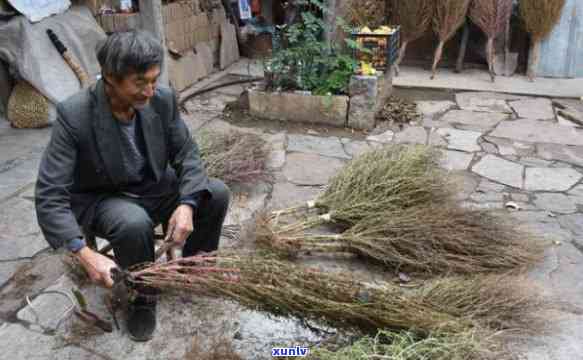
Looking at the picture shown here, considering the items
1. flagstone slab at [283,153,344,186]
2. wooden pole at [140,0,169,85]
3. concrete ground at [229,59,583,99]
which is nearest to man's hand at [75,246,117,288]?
flagstone slab at [283,153,344,186]

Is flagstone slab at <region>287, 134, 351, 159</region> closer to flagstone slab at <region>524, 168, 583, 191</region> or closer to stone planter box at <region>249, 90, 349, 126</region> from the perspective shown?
stone planter box at <region>249, 90, 349, 126</region>

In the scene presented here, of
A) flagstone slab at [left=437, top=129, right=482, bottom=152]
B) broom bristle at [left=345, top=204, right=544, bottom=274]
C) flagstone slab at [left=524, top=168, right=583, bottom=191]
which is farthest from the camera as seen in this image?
flagstone slab at [left=437, top=129, right=482, bottom=152]

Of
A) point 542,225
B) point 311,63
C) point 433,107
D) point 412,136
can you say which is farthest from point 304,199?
point 433,107

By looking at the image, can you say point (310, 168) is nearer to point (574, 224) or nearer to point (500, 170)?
point (500, 170)

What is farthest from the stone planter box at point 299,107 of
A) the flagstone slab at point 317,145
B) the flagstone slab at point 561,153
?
the flagstone slab at point 561,153

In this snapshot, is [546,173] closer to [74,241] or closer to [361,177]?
[361,177]

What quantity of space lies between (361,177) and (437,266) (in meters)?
0.78

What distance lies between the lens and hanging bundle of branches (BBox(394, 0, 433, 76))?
685 centimetres

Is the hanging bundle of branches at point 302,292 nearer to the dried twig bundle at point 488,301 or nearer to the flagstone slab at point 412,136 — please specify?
the dried twig bundle at point 488,301

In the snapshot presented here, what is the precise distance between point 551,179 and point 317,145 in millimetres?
1937

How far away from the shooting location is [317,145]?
16.8 feet

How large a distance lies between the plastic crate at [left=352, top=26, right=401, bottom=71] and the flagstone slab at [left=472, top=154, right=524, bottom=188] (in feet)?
4.88

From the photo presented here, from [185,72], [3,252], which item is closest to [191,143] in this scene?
[3,252]

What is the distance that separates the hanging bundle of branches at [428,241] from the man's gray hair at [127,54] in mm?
1324
